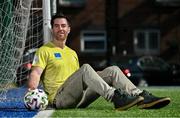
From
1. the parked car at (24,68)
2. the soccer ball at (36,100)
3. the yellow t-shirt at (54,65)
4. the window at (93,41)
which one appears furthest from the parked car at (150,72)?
the soccer ball at (36,100)

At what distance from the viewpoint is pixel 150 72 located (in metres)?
22.4

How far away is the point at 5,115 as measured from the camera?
7.28m

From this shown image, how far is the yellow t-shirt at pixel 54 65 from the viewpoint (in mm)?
7598

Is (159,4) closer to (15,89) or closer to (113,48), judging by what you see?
(113,48)

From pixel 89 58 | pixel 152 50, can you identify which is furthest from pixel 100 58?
pixel 152 50

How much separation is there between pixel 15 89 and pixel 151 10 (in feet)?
70.8

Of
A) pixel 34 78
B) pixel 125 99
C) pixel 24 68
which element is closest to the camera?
pixel 125 99

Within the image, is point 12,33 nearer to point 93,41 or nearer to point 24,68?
point 24,68

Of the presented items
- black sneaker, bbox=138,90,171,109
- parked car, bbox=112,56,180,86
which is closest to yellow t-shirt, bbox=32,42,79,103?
black sneaker, bbox=138,90,171,109

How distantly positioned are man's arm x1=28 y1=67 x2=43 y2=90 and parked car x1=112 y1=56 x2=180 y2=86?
1317 cm

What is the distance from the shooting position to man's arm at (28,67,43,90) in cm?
732

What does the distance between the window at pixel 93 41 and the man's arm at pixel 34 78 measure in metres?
23.9

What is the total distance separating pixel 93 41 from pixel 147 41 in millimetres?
2838

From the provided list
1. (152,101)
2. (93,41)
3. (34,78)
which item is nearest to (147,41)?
(93,41)
